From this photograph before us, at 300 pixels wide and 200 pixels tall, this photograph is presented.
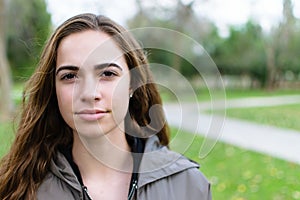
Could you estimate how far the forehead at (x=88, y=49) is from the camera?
1260 millimetres

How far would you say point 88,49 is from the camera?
4.18 ft

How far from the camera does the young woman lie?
126cm

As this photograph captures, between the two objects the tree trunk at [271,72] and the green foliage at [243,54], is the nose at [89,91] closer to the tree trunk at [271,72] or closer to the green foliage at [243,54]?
the tree trunk at [271,72]

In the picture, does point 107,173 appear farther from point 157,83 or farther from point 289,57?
point 289,57

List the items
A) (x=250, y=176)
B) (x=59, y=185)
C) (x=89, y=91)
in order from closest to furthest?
(x=89, y=91) → (x=59, y=185) → (x=250, y=176)

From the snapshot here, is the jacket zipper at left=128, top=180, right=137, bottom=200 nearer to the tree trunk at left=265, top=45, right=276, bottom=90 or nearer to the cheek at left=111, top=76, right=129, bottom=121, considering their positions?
the cheek at left=111, top=76, right=129, bottom=121

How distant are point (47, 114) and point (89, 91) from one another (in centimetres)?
32

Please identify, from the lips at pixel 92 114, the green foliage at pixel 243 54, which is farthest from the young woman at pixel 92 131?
the green foliage at pixel 243 54

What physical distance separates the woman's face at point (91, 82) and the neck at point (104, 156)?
3.5 inches

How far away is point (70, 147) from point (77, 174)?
112 millimetres

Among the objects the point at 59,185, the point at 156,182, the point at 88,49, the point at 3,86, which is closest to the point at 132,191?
the point at 156,182

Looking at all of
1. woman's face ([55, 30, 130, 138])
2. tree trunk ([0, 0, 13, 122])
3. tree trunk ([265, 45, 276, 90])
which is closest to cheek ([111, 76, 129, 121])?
woman's face ([55, 30, 130, 138])

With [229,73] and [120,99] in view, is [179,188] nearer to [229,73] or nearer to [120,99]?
[120,99]

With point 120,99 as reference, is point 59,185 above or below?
below
